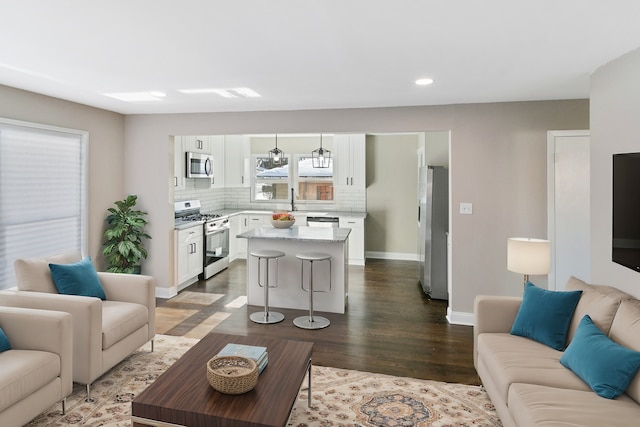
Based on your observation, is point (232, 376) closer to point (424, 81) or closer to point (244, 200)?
point (424, 81)

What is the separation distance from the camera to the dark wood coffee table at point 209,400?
186cm

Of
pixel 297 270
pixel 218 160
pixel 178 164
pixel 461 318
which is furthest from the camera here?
pixel 218 160

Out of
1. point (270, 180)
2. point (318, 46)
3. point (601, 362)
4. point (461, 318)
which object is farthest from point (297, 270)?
point (270, 180)

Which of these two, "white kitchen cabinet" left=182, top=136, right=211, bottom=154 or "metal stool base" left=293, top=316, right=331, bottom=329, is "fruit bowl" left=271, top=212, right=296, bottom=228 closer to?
"metal stool base" left=293, top=316, right=331, bottom=329

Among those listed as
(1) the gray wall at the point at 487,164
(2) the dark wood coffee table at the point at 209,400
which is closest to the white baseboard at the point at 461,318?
(1) the gray wall at the point at 487,164

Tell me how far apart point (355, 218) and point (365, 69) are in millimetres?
4263

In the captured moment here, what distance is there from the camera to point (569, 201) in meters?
4.12

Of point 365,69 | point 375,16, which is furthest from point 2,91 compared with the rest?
point 375,16

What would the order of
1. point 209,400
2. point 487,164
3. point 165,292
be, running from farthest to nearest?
point 165,292 → point 487,164 → point 209,400

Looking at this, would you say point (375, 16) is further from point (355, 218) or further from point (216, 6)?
point (355, 218)

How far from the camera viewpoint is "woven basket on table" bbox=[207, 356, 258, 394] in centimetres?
201

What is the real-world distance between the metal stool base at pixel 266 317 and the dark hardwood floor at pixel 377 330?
71 millimetres

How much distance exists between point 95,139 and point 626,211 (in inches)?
208

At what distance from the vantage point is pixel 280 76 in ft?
10.7
